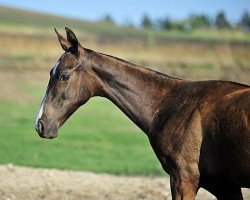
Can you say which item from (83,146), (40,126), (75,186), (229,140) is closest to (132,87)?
(40,126)

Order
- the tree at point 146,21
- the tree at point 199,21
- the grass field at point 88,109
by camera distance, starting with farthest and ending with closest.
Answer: the tree at point 146,21 → the tree at point 199,21 → the grass field at point 88,109

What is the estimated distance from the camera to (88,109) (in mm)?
24797

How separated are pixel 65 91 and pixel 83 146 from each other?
9.24 meters

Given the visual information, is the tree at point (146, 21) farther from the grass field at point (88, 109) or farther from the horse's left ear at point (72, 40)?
the horse's left ear at point (72, 40)

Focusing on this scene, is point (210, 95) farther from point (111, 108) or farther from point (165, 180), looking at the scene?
point (111, 108)

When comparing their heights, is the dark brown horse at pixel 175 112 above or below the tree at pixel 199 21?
above

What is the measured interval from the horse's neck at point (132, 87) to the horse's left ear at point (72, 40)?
27 cm

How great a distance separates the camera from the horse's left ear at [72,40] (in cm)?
707

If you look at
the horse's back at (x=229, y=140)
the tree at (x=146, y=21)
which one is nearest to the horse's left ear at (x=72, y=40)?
the horse's back at (x=229, y=140)

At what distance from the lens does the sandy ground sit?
416 inches

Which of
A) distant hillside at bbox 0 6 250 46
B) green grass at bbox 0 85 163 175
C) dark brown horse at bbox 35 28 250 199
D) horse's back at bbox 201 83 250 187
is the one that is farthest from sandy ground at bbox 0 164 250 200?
distant hillside at bbox 0 6 250 46

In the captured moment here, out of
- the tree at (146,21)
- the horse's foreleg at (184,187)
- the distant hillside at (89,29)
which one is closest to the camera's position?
the horse's foreleg at (184,187)

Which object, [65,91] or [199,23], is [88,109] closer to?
[65,91]

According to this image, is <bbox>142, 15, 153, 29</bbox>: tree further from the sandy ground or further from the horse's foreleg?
the horse's foreleg
